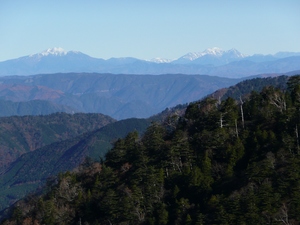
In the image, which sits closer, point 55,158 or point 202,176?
point 202,176

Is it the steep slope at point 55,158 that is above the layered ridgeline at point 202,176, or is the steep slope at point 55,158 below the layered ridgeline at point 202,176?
below

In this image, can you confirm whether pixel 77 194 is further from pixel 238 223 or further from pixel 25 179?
pixel 25 179

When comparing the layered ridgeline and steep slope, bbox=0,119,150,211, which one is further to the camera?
steep slope, bbox=0,119,150,211

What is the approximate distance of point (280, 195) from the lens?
30.6 m

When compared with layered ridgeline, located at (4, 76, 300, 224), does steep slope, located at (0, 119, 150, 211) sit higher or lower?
lower

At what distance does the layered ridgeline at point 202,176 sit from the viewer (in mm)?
31125

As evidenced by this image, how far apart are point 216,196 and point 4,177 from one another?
435ft

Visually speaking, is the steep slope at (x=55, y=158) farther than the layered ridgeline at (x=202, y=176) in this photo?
Yes

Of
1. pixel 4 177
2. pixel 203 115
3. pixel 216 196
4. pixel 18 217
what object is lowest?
pixel 4 177

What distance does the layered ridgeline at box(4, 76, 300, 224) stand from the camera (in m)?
31.1

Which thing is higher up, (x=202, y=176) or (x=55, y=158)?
(x=202, y=176)

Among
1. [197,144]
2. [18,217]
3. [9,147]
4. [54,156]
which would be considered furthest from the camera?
[9,147]

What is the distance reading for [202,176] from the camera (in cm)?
3634

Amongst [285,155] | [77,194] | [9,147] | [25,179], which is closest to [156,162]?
[77,194]
